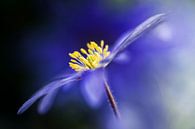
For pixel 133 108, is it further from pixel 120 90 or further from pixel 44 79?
pixel 44 79

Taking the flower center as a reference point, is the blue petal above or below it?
below

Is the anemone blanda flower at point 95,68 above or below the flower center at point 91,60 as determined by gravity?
below

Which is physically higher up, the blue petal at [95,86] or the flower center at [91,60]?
the flower center at [91,60]

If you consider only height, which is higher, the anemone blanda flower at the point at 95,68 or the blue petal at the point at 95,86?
the anemone blanda flower at the point at 95,68

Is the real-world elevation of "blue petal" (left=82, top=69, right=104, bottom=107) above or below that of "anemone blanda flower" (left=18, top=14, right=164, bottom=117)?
below

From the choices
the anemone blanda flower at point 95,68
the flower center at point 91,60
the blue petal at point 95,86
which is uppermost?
the flower center at point 91,60

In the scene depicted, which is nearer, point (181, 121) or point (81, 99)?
point (181, 121)

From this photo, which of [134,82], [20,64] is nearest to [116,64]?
[134,82]

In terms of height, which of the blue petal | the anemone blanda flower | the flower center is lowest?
the blue petal
